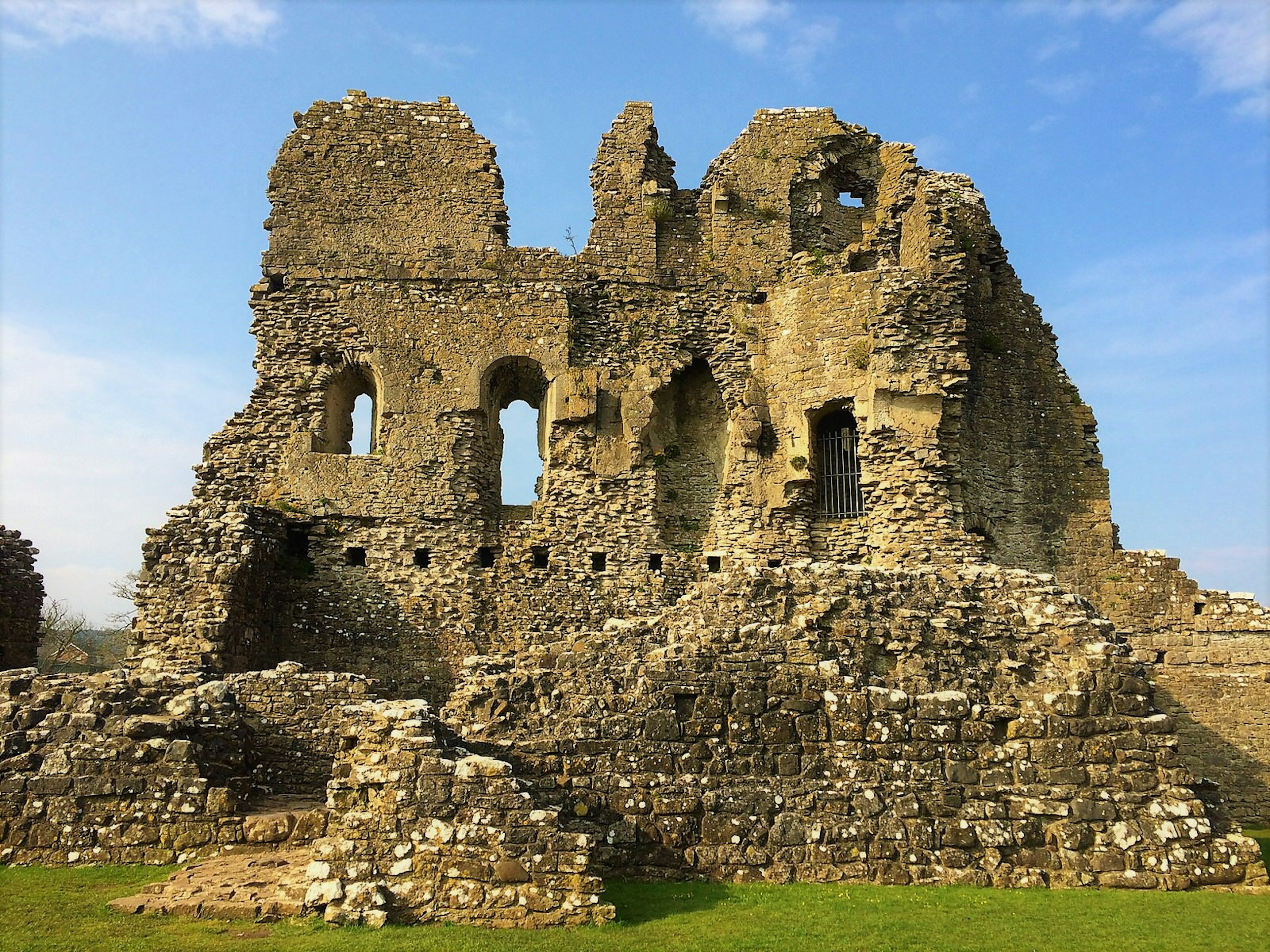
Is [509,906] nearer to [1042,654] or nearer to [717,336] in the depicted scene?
[1042,654]

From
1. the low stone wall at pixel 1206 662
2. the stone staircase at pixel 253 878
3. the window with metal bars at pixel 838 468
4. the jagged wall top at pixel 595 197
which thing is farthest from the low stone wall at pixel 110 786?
the low stone wall at pixel 1206 662

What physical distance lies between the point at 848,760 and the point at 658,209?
589 inches

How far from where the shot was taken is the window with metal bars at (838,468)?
72.0 ft

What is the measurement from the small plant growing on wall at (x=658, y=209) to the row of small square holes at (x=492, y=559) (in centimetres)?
775

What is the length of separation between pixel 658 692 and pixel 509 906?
320cm

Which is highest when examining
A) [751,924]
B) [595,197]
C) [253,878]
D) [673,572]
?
[595,197]


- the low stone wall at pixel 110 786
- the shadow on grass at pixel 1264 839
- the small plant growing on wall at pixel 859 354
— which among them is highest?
the small plant growing on wall at pixel 859 354

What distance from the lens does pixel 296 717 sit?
621 inches

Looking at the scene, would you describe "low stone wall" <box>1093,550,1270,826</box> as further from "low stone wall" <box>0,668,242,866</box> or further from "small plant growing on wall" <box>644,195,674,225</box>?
"low stone wall" <box>0,668,242,866</box>

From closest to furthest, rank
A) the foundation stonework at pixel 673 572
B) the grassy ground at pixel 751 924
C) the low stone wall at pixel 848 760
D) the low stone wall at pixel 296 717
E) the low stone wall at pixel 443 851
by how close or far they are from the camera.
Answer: the grassy ground at pixel 751 924 → the low stone wall at pixel 443 851 → the low stone wall at pixel 848 760 → the foundation stonework at pixel 673 572 → the low stone wall at pixel 296 717

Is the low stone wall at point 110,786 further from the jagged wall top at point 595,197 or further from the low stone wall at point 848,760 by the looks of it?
the jagged wall top at point 595,197

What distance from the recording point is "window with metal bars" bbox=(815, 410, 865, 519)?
21938mm

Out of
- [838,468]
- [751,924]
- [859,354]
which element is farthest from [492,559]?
[751,924]

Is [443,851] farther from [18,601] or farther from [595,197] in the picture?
[595,197]
